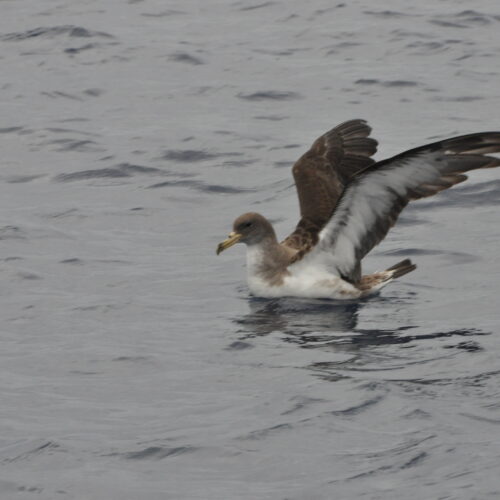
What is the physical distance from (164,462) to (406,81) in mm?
11767

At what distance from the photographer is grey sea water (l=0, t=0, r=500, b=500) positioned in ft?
25.8

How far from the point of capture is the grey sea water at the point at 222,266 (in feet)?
25.8

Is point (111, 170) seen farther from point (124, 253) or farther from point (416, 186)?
point (416, 186)

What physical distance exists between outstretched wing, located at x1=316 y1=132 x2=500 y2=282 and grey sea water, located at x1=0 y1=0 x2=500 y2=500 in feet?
1.89

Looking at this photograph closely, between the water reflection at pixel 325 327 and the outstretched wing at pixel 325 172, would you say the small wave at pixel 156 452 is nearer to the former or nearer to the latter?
the water reflection at pixel 325 327

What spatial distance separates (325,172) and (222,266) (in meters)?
1.33

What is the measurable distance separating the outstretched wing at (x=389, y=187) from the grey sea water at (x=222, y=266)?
575 millimetres

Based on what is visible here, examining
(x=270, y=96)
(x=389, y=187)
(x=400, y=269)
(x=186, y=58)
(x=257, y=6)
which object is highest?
(x=389, y=187)

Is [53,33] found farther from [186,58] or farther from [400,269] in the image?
[400,269]

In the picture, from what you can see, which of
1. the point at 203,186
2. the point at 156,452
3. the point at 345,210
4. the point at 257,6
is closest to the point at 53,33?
Answer: the point at 257,6

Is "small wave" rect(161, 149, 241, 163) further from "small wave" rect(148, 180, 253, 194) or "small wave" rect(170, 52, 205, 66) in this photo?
"small wave" rect(170, 52, 205, 66)

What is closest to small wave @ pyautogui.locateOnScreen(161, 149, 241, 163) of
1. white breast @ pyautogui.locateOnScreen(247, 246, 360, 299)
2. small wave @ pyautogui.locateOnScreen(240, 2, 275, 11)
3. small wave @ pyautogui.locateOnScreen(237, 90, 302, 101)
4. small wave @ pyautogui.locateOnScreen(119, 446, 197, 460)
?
small wave @ pyautogui.locateOnScreen(237, 90, 302, 101)

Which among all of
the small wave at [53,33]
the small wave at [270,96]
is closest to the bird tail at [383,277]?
the small wave at [270,96]

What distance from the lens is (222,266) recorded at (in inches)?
512
